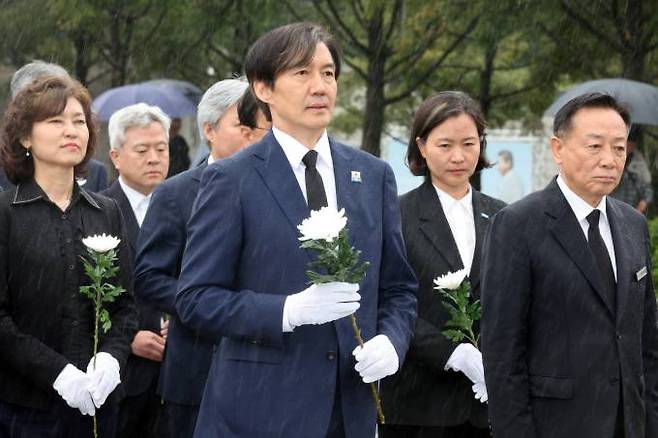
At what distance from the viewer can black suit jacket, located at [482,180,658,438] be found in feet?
17.2

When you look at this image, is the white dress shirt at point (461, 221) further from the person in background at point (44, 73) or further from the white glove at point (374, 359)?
the person in background at point (44, 73)

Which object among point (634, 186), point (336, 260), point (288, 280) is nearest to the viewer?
point (336, 260)

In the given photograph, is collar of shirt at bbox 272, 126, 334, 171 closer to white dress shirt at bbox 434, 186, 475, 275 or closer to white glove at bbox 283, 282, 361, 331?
white glove at bbox 283, 282, 361, 331

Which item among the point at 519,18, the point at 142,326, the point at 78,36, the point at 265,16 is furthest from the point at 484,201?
the point at 78,36

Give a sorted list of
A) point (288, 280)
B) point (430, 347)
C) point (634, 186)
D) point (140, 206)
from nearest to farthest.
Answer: point (288, 280), point (430, 347), point (140, 206), point (634, 186)

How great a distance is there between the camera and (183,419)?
6.64 m

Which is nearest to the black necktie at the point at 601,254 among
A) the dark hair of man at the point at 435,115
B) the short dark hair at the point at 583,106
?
the short dark hair at the point at 583,106

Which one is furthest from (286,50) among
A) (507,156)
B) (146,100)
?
(146,100)

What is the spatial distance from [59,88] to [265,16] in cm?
1313

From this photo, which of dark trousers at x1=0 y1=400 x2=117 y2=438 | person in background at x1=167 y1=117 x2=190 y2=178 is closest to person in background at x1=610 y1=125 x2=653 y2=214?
person in background at x1=167 y1=117 x2=190 y2=178

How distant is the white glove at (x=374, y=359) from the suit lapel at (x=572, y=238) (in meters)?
1.06

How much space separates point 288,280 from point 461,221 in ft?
7.71

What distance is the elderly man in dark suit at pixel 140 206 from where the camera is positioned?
24.4 feet

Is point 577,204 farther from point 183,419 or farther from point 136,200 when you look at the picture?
point 136,200
